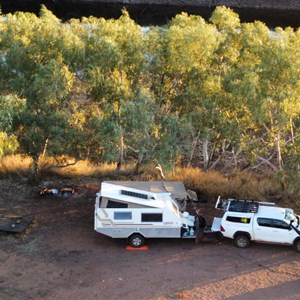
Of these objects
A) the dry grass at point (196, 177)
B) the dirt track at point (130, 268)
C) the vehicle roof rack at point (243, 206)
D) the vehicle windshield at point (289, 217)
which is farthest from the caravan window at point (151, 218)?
the dry grass at point (196, 177)

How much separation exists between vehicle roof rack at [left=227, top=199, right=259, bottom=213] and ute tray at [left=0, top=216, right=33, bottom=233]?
640 cm

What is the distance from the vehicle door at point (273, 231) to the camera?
50.5 ft

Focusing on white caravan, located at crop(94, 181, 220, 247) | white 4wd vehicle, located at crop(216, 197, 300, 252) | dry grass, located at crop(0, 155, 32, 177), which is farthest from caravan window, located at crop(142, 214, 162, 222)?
dry grass, located at crop(0, 155, 32, 177)

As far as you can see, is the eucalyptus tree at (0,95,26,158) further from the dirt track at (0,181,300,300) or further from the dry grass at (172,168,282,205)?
the dry grass at (172,168,282,205)

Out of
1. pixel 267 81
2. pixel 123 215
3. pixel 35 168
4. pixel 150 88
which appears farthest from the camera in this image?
pixel 35 168

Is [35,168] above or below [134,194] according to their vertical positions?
below

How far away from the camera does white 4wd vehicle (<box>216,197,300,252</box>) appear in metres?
15.4

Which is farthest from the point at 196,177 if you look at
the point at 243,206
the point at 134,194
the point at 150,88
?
the point at 134,194

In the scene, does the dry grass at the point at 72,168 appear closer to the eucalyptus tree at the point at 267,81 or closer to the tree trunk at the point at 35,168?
the tree trunk at the point at 35,168

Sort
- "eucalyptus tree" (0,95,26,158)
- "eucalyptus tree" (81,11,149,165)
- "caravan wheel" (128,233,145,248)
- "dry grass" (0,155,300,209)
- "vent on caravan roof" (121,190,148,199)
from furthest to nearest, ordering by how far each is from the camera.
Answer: "dry grass" (0,155,300,209)
"eucalyptus tree" (81,11,149,165)
"vent on caravan roof" (121,190,148,199)
"caravan wheel" (128,233,145,248)
"eucalyptus tree" (0,95,26,158)

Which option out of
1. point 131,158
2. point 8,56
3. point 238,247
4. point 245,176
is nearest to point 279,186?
Answer: point 245,176

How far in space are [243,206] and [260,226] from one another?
93 centimetres

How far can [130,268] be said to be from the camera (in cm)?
1455

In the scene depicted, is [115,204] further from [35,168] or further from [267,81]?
[267,81]
